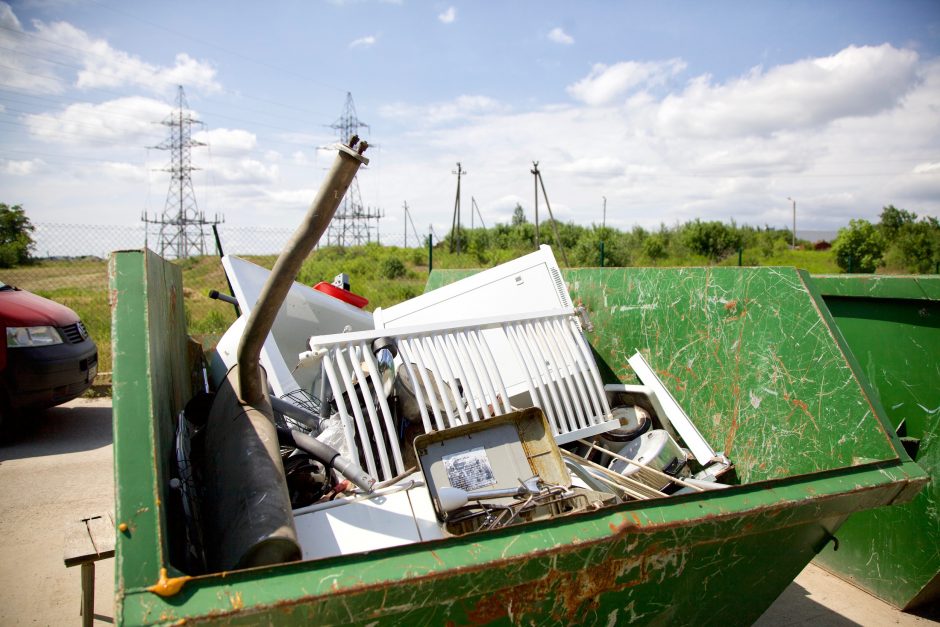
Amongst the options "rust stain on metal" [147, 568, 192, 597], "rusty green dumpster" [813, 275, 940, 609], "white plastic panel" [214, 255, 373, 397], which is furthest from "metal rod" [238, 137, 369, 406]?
"rusty green dumpster" [813, 275, 940, 609]

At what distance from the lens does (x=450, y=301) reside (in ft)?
9.91

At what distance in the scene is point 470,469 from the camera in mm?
1677

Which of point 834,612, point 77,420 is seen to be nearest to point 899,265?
point 834,612

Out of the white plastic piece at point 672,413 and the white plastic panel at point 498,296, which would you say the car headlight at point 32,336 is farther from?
the white plastic piece at point 672,413

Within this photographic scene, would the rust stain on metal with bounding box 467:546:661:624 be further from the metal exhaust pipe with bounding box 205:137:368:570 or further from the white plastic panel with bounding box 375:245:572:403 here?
the white plastic panel with bounding box 375:245:572:403

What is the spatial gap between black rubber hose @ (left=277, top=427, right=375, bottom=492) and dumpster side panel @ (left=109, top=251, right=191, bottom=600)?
Result: 306 millimetres

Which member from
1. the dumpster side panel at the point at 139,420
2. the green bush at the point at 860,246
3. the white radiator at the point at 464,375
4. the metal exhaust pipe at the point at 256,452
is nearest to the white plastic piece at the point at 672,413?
the white radiator at the point at 464,375

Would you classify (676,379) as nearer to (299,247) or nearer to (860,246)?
(299,247)

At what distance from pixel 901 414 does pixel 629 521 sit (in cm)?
176

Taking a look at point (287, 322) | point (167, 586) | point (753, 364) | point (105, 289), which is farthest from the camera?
point (105, 289)

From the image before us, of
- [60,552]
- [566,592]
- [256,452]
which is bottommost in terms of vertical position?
[60,552]

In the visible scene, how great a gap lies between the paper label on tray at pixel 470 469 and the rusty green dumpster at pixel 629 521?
17.2 inches

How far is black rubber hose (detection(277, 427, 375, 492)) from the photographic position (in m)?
1.58

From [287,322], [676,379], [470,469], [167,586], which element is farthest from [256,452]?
[676,379]
